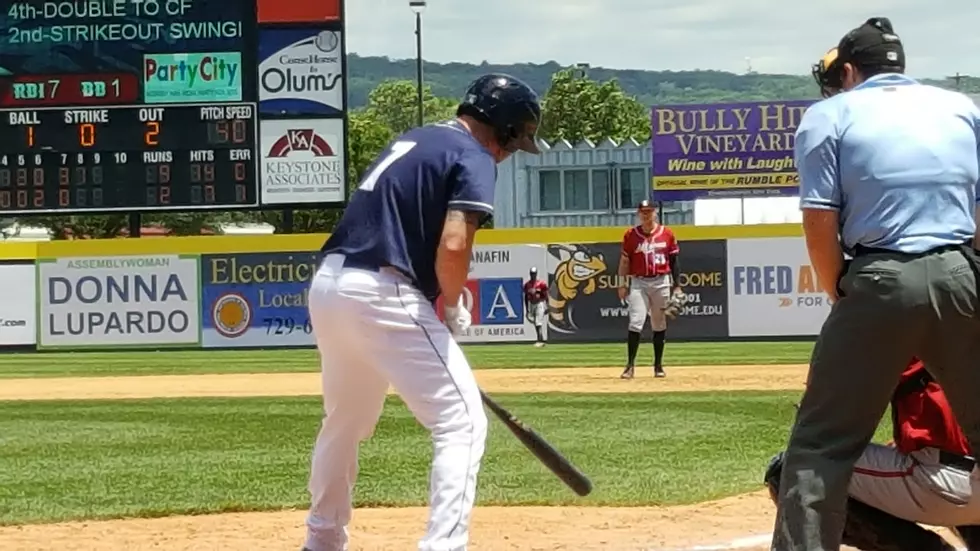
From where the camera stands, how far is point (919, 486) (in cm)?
449

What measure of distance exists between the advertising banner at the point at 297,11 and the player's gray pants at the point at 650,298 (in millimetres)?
10145

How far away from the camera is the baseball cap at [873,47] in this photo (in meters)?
4.51

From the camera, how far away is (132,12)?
23844mm

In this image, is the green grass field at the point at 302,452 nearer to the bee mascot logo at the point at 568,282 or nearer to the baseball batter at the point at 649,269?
the baseball batter at the point at 649,269

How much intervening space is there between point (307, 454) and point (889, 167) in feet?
21.2

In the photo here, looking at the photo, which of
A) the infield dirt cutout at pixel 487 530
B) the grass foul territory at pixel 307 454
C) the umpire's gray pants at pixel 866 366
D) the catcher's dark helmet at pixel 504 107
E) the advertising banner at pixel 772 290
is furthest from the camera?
the advertising banner at pixel 772 290

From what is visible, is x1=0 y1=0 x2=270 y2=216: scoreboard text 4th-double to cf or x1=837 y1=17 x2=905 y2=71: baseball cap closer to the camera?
x1=837 y1=17 x2=905 y2=71: baseball cap

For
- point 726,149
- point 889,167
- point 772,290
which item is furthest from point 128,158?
point 726,149

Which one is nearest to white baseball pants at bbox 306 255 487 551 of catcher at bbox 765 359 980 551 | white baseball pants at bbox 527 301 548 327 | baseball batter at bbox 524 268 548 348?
catcher at bbox 765 359 980 551

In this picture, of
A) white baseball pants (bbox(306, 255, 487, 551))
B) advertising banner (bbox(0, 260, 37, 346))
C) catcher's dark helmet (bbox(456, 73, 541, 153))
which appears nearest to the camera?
white baseball pants (bbox(306, 255, 487, 551))

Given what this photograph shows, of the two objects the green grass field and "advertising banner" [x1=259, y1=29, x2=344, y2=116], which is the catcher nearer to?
the green grass field

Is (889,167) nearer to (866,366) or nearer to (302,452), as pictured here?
(866,366)

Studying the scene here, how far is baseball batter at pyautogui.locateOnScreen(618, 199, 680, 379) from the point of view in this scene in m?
15.7

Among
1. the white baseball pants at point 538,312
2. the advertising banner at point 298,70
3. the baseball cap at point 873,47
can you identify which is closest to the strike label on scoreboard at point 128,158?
the advertising banner at point 298,70
